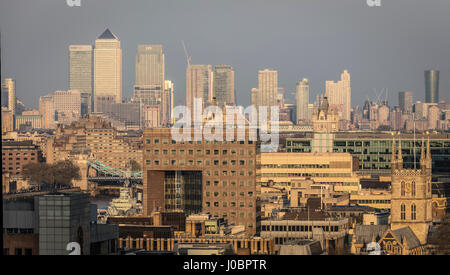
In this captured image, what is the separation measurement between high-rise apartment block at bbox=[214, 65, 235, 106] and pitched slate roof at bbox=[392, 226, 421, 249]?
78.0 meters

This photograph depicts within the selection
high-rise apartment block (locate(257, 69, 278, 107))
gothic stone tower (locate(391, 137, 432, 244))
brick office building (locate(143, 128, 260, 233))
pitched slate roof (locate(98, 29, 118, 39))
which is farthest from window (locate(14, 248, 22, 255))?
high-rise apartment block (locate(257, 69, 278, 107))

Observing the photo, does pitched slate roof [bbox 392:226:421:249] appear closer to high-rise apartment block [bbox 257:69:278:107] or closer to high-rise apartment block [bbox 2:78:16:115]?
high-rise apartment block [bbox 2:78:16:115]

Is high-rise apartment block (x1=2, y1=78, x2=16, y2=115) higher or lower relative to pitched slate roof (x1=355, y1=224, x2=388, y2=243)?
higher

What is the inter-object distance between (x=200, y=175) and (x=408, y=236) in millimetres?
27781

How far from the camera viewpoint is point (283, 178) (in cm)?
13888

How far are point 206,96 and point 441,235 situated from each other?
3801 inches

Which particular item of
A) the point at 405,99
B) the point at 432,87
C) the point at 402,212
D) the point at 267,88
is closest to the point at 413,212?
the point at 402,212

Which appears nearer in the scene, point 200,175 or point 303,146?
point 200,175

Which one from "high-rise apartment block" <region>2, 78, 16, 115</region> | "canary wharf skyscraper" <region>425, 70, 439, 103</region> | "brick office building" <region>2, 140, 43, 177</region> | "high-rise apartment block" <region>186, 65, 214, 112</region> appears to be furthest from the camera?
"brick office building" <region>2, 140, 43, 177</region>

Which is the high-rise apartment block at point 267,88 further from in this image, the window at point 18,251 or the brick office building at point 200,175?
the window at point 18,251

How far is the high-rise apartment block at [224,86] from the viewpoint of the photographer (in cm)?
15725

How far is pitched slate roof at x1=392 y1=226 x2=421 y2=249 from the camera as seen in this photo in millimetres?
73438
